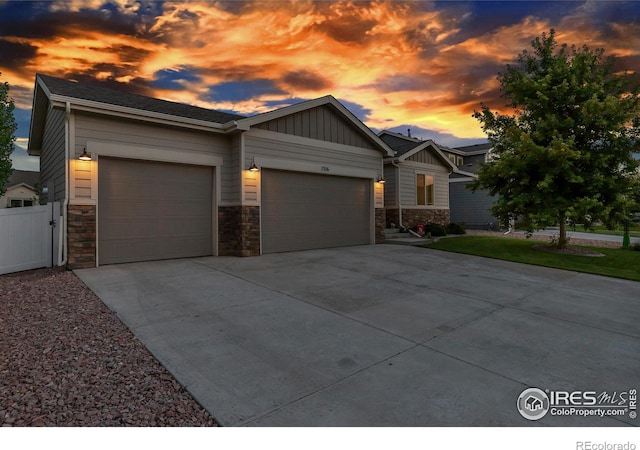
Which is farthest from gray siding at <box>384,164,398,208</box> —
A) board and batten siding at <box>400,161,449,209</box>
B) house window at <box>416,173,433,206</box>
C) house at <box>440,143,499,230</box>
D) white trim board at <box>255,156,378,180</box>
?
house at <box>440,143,499,230</box>

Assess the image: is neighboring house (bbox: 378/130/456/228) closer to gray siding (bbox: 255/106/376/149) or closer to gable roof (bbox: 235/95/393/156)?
gable roof (bbox: 235/95/393/156)

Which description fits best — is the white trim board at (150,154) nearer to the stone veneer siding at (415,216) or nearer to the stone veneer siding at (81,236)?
the stone veneer siding at (81,236)

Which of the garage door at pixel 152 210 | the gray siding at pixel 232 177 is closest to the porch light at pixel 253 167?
the gray siding at pixel 232 177

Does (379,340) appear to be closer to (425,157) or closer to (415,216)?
(415,216)

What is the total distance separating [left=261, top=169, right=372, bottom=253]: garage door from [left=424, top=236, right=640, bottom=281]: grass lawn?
115 inches

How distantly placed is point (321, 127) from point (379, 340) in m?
9.18

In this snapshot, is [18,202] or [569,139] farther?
[18,202]

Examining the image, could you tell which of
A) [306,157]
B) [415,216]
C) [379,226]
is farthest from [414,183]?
[306,157]

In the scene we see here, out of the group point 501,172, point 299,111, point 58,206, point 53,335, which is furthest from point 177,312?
point 501,172

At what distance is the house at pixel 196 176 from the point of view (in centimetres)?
773

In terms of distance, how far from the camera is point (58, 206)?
8062 millimetres

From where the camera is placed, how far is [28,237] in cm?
790

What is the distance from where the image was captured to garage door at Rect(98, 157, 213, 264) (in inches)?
319

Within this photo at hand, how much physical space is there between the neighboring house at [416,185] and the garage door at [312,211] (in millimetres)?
3127
